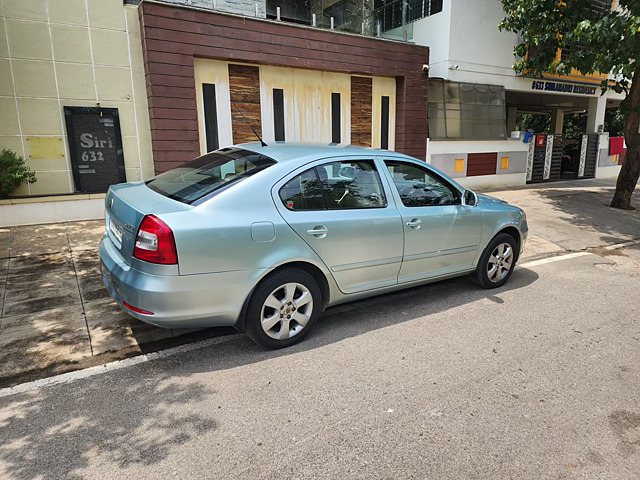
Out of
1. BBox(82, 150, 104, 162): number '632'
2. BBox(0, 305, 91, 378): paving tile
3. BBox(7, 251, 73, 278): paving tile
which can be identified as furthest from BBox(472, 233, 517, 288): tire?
BBox(82, 150, 104, 162): number '632'

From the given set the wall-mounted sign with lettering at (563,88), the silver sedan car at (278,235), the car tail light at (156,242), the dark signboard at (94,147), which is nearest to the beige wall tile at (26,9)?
the dark signboard at (94,147)

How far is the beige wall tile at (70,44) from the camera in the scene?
7.84 meters

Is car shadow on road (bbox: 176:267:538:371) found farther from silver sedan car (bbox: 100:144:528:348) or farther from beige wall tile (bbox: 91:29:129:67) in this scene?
beige wall tile (bbox: 91:29:129:67)

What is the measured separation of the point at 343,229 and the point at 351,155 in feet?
2.59

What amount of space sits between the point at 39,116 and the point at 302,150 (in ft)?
20.4

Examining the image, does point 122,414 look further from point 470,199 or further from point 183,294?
point 470,199

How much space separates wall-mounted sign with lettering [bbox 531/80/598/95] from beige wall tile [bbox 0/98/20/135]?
14.4 meters

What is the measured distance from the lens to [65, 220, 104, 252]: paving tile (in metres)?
6.83

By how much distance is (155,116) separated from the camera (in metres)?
8.48

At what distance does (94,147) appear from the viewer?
329 inches

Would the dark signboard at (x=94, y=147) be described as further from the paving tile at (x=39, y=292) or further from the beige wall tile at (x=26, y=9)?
the paving tile at (x=39, y=292)

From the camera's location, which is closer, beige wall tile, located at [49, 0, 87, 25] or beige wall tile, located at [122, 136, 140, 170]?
beige wall tile, located at [49, 0, 87, 25]

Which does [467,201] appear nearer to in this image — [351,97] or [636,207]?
[351,97]

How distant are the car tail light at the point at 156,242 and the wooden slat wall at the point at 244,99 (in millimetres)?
6616
